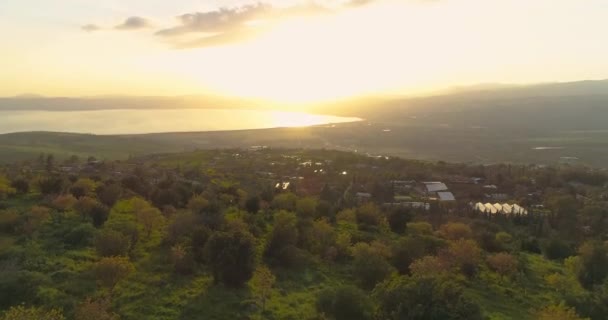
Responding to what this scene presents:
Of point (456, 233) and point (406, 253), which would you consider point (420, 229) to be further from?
point (406, 253)

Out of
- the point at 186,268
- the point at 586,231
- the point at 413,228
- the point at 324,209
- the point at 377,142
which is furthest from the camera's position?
the point at 377,142

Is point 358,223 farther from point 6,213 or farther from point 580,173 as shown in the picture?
point 580,173

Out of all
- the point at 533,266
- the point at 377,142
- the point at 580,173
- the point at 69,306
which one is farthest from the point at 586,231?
the point at 377,142

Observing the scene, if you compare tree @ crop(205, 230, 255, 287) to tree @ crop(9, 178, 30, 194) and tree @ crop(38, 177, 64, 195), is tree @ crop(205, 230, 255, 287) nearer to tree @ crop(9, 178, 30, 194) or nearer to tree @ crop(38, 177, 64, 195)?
tree @ crop(38, 177, 64, 195)

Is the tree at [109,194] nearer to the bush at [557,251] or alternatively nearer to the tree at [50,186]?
the tree at [50,186]

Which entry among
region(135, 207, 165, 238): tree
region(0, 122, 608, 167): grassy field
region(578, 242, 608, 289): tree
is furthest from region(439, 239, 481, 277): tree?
region(0, 122, 608, 167): grassy field

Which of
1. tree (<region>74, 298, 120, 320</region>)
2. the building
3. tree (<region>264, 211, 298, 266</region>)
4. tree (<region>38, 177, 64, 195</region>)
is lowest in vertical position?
the building
